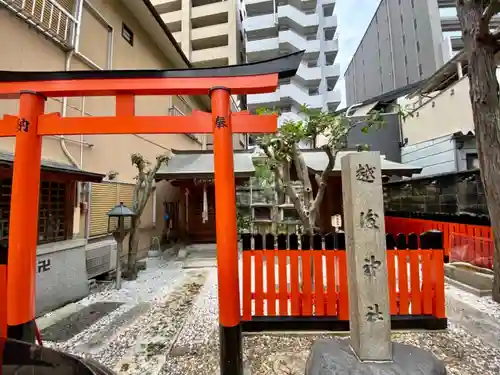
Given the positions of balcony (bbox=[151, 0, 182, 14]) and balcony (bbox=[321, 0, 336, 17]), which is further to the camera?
balcony (bbox=[321, 0, 336, 17])

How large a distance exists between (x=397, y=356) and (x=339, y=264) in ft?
4.56

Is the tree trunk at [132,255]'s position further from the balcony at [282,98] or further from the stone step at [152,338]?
the balcony at [282,98]

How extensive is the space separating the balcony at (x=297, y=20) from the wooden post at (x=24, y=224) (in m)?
28.3

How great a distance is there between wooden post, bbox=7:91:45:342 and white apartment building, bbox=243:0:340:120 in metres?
23.4

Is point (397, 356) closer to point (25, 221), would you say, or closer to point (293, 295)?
point (293, 295)

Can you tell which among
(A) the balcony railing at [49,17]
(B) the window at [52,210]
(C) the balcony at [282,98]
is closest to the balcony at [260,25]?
(C) the balcony at [282,98]

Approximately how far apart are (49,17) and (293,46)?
24.6 m

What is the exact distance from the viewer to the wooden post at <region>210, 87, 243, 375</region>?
2.87 metres

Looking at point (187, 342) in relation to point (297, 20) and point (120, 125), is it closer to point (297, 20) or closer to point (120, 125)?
point (120, 125)

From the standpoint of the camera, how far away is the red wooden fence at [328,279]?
12.7 feet

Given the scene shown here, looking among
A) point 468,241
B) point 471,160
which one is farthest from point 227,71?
point 471,160

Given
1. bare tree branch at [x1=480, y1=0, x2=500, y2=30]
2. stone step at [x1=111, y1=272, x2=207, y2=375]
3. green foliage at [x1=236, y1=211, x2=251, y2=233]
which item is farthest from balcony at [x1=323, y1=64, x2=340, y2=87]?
stone step at [x1=111, y1=272, x2=207, y2=375]

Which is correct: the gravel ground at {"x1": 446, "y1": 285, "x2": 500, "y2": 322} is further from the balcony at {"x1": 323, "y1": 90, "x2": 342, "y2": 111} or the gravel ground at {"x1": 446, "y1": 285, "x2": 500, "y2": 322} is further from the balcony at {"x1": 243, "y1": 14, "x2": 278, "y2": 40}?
the balcony at {"x1": 243, "y1": 14, "x2": 278, "y2": 40}

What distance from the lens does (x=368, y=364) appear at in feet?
8.21
